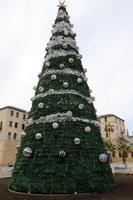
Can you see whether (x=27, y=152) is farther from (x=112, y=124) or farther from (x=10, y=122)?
(x=112, y=124)

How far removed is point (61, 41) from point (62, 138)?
570cm

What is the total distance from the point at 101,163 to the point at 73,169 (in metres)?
1.40

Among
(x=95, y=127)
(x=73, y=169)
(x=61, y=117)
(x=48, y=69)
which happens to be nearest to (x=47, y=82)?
(x=48, y=69)

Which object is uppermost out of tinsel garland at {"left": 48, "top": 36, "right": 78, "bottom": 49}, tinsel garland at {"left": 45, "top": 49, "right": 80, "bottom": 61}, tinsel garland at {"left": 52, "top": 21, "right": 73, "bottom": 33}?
tinsel garland at {"left": 52, "top": 21, "right": 73, "bottom": 33}

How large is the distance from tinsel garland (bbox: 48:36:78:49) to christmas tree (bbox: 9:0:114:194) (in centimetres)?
13

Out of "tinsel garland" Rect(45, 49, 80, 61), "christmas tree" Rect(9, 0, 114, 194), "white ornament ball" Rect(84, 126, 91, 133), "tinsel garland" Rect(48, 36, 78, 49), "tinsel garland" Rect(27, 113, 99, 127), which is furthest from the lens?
"tinsel garland" Rect(48, 36, 78, 49)

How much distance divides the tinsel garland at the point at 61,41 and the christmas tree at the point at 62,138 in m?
0.13

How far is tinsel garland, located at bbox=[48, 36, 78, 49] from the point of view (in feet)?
41.3

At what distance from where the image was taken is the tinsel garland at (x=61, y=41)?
12578 millimetres

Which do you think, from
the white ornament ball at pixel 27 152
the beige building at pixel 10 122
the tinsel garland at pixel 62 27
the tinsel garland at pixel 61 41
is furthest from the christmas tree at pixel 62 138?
the beige building at pixel 10 122

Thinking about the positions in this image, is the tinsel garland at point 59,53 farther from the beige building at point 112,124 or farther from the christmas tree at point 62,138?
the beige building at point 112,124

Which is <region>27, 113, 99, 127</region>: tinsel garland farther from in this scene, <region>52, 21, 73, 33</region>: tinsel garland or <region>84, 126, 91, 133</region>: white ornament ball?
<region>52, 21, 73, 33</region>: tinsel garland

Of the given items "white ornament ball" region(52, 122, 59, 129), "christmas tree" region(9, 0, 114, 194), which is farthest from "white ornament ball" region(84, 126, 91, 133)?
"white ornament ball" region(52, 122, 59, 129)

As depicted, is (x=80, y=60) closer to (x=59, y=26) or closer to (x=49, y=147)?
(x=59, y=26)
